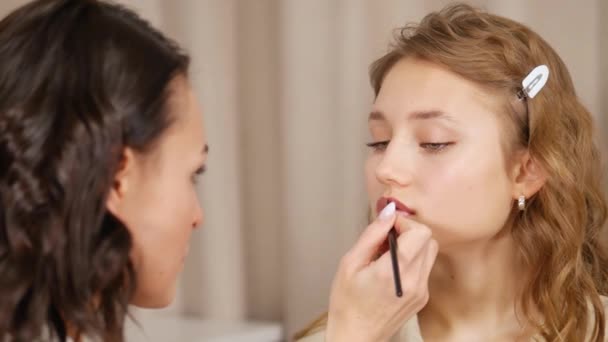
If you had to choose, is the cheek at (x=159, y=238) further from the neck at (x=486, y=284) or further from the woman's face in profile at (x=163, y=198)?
the neck at (x=486, y=284)

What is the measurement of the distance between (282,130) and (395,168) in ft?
1.41

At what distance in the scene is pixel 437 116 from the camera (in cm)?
115

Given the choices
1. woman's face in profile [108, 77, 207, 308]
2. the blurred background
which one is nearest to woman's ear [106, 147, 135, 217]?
woman's face in profile [108, 77, 207, 308]

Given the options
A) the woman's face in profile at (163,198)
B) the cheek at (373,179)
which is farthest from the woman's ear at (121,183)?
the cheek at (373,179)

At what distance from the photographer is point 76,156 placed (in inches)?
31.9

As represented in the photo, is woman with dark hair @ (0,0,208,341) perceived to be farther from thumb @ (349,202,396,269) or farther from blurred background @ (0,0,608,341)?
blurred background @ (0,0,608,341)

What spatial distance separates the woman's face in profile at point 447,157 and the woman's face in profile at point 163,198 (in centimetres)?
32

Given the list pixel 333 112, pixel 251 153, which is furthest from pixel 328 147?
pixel 251 153

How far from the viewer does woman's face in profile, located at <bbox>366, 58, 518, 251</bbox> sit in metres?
1.15

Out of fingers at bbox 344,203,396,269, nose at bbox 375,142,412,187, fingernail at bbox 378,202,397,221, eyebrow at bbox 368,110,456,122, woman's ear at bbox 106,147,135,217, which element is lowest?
fingers at bbox 344,203,396,269

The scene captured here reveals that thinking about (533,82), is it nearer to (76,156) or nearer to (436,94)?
(436,94)

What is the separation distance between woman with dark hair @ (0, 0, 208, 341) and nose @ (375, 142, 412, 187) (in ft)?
1.16

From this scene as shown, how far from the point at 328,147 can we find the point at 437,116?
0.39 metres

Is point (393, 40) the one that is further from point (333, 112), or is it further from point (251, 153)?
point (251, 153)
